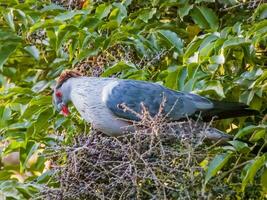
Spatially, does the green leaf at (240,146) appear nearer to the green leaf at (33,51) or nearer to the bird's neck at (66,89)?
the bird's neck at (66,89)

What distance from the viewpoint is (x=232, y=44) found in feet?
13.6

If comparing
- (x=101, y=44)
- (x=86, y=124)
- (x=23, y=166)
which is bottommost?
(x=23, y=166)

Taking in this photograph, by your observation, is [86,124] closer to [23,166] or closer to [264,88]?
[23,166]

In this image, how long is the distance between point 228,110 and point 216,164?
0.38 metres

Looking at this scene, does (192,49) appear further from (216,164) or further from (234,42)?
(216,164)

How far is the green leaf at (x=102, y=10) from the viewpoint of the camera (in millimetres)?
4852

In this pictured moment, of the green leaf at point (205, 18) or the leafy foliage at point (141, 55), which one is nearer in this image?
the leafy foliage at point (141, 55)

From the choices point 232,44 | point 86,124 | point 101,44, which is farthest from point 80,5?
point 232,44

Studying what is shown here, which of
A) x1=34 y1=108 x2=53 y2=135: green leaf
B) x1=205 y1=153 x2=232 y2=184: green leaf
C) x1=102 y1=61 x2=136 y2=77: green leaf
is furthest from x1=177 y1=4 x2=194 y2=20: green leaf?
x1=205 y1=153 x2=232 y2=184: green leaf

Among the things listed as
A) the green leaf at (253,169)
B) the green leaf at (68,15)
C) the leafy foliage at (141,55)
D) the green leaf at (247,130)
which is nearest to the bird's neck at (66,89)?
the leafy foliage at (141,55)

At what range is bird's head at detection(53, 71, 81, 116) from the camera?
4453mm

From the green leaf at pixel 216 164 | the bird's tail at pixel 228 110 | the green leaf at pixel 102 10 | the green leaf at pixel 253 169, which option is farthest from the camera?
the green leaf at pixel 102 10

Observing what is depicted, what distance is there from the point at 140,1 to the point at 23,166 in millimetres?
1090

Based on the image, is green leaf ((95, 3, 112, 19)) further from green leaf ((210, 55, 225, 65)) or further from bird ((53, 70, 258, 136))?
green leaf ((210, 55, 225, 65))
